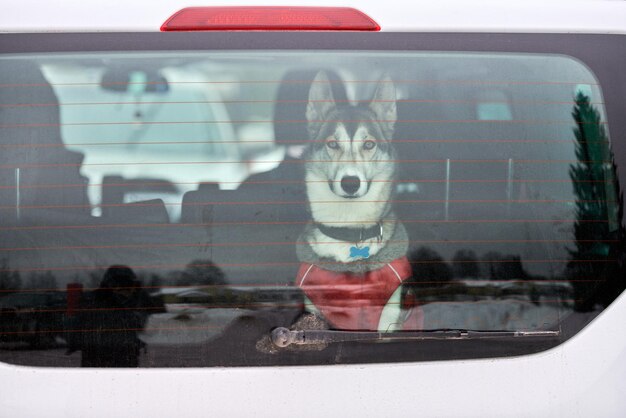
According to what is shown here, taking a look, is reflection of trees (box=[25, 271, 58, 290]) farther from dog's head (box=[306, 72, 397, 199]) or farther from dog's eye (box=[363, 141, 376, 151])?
dog's eye (box=[363, 141, 376, 151])

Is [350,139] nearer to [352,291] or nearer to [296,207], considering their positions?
[296,207]

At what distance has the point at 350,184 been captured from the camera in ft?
7.16

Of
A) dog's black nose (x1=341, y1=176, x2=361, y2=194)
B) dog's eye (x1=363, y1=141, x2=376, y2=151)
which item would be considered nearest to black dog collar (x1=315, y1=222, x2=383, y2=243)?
dog's black nose (x1=341, y1=176, x2=361, y2=194)

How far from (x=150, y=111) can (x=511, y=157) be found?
1.03 m

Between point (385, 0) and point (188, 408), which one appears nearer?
point (188, 408)

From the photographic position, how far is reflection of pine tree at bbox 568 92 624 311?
2209 millimetres

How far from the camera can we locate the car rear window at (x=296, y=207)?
6.93 ft

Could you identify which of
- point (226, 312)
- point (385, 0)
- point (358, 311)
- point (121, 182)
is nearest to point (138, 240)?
point (121, 182)

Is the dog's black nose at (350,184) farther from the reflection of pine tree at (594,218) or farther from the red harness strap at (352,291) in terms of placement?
the reflection of pine tree at (594,218)

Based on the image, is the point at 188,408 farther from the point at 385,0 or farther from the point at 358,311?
the point at 385,0

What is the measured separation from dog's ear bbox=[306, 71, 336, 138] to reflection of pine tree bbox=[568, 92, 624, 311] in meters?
0.72

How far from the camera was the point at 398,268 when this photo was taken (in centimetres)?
216

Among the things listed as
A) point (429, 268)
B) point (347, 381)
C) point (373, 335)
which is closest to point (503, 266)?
point (429, 268)

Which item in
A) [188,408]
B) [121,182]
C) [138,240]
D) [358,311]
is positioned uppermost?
[121,182]
